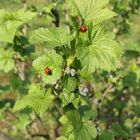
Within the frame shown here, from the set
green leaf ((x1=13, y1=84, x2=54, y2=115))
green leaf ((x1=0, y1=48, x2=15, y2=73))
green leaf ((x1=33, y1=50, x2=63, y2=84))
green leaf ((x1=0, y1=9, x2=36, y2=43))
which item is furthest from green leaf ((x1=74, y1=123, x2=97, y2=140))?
green leaf ((x1=0, y1=48, x2=15, y2=73))

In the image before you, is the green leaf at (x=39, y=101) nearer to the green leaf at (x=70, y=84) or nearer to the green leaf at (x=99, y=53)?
the green leaf at (x=70, y=84)

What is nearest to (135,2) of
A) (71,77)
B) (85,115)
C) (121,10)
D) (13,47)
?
(121,10)

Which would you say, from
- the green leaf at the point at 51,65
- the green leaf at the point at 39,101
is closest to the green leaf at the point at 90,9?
the green leaf at the point at 51,65

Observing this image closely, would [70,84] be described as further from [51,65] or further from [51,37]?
[51,37]

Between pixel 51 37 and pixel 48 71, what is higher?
pixel 51 37

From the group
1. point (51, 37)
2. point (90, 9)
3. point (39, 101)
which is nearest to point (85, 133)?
point (39, 101)

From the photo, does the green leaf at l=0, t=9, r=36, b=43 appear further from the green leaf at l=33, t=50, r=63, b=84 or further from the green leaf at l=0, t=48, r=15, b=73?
the green leaf at l=33, t=50, r=63, b=84

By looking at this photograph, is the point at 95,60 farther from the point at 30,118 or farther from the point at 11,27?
the point at 30,118
